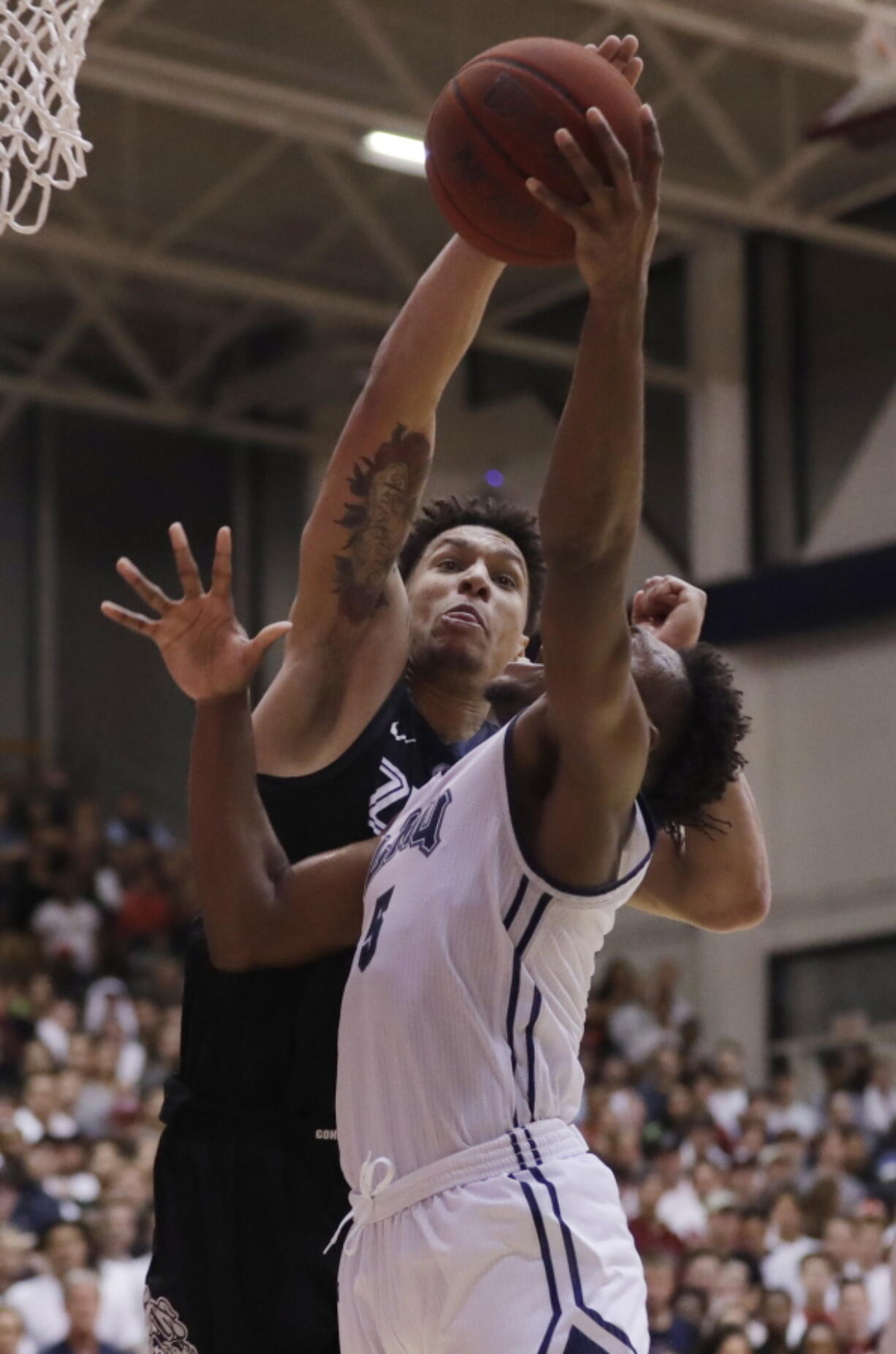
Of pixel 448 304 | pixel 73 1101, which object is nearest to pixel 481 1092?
pixel 448 304

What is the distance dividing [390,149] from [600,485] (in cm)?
1185

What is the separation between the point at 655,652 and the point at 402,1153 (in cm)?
80

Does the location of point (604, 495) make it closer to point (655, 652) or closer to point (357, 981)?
point (655, 652)

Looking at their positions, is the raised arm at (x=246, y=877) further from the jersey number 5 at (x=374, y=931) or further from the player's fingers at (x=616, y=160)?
the player's fingers at (x=616, y=160)

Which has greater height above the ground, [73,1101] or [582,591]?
[582,591]

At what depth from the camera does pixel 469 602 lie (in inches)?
158

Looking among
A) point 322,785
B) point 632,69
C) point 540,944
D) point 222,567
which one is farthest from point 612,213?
point 322,785

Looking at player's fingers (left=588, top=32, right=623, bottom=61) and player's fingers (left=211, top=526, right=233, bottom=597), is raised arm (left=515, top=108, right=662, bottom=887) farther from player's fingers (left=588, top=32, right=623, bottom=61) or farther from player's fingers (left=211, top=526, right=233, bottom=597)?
player's fingers (left=211, top=526, right=233, bottom=597)

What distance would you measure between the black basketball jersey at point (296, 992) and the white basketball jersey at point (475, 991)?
0.59m

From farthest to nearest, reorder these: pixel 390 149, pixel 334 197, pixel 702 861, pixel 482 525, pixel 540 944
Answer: pixel 334 197, pixel 390 149, pixel 482 525, pixel 702 861, pixel 540 944

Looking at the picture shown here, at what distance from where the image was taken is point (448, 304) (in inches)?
157

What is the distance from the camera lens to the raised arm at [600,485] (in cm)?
272

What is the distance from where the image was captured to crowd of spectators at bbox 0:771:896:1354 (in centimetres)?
895

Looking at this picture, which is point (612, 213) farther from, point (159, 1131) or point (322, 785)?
point (159, 1131)
